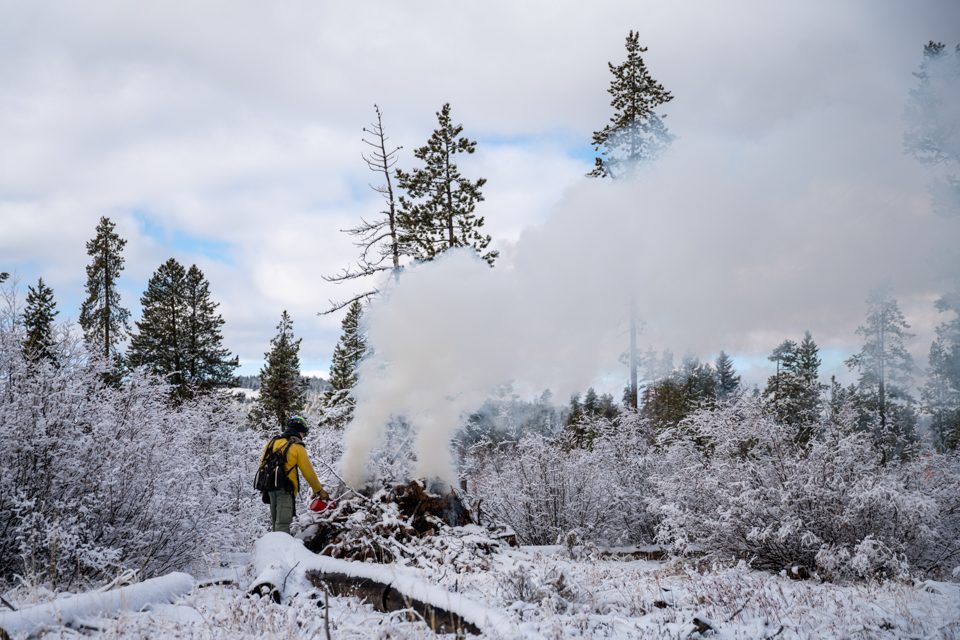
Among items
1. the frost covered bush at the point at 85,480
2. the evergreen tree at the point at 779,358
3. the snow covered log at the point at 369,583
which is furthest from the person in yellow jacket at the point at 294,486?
the evergreen tree at the point at 779,358

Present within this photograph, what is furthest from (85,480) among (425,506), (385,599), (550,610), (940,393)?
(940,393)

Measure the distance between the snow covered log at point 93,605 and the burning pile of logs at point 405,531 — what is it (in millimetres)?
2465

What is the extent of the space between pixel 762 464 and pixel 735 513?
1024 millimetres

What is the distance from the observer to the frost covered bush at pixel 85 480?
571 cm

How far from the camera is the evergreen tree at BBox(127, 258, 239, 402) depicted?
25.0 meters

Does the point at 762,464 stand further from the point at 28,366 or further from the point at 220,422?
the point at 220,422

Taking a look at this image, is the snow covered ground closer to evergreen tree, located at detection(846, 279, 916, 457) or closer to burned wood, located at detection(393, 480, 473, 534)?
burned wood, located at detection(393, 480, 473, 534)

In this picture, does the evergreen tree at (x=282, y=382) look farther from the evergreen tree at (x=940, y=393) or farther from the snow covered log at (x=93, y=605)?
the evergreen tree at (x=940, y=393)

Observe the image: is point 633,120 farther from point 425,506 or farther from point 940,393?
point 940,393

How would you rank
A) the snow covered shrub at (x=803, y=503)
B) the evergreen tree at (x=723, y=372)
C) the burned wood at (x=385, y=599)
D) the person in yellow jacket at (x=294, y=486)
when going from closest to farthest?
1. the burned wood at (x=385, y=599)
2. the person in yellow jacket at (x=294, y=486)
3. the snow covered shrub at (x=803, y=503)
4. the evergreen tree at (x=723, y=372)

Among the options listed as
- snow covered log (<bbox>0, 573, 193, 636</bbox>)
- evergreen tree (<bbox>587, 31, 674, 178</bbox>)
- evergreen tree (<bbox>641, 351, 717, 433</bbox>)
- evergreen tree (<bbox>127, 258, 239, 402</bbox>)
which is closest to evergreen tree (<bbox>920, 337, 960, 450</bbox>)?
evergreen tree (<bbox>641, 351, 717, 433</bbox>)

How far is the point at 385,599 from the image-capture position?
15.0ft

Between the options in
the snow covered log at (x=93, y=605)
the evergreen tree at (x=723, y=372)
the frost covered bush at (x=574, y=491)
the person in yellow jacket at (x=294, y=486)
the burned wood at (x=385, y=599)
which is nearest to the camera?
the snow covered log at (x=93, y=605)

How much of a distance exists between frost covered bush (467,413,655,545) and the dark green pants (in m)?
5.57
